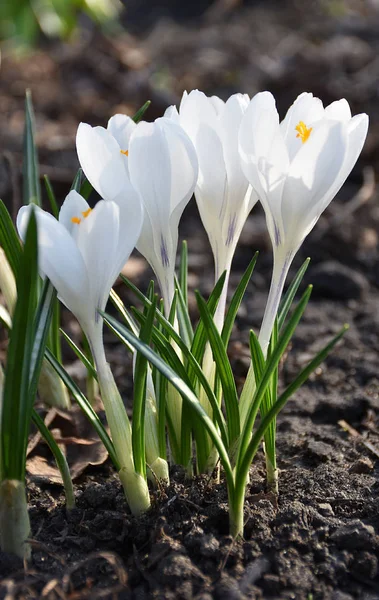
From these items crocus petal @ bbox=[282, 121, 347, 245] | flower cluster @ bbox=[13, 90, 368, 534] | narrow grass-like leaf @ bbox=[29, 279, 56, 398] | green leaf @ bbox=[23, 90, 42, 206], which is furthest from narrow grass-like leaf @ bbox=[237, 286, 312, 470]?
green leaf @ bbox=[23, 90, 42, 206]

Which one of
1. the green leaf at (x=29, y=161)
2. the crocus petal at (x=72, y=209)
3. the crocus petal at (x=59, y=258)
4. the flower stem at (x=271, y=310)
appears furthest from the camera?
the green leaf at (x=29, y=161)

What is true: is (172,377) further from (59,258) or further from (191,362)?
(59,258)

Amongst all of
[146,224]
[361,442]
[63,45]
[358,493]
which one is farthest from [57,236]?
[63,45]

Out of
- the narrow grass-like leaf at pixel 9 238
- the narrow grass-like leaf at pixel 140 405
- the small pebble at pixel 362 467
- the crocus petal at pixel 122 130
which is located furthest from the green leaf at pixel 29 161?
the small pebble at pixel 362 467

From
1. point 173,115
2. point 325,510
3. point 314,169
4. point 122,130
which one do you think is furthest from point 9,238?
point 325,510

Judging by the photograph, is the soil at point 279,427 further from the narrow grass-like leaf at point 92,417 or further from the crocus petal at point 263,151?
the crocus petal at point 263,151
